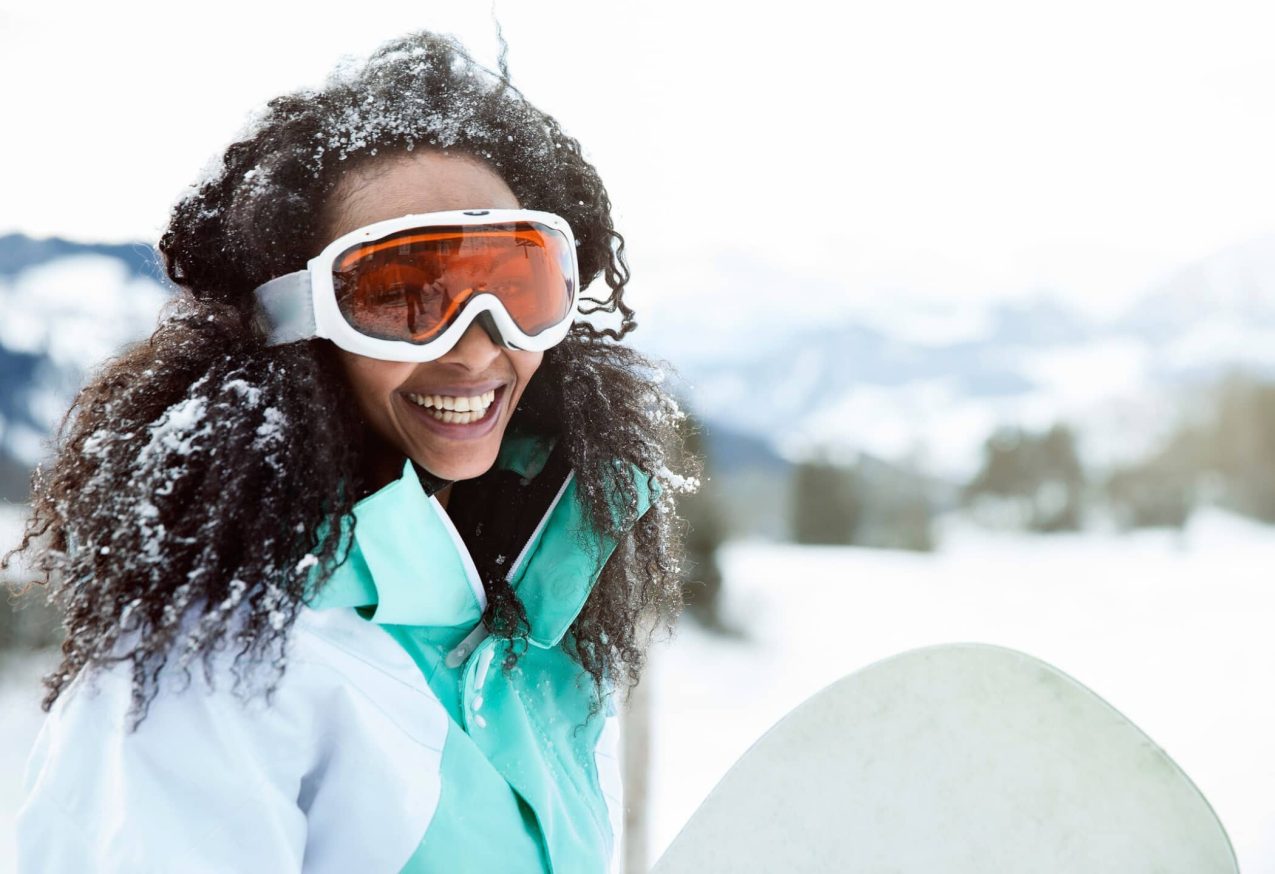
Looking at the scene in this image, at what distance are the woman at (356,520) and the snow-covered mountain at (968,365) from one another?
845cm

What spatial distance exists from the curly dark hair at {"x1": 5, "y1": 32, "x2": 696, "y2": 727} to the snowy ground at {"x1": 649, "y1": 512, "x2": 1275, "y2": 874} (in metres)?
4.12

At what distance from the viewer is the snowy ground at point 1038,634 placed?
6.26 metres

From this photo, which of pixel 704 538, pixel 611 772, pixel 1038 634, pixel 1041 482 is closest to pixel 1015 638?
pixel 1038 634

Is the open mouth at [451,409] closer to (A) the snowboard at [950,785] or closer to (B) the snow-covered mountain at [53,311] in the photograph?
(A) the snowboard at [950,785]

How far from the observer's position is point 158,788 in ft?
2.81

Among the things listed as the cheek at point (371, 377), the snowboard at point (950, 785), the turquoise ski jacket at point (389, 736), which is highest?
the cheek at point (371, 377)

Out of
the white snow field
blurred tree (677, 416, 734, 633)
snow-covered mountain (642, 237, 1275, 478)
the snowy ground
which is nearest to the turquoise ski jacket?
the white snow field

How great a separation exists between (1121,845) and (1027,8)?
1984 centimetres

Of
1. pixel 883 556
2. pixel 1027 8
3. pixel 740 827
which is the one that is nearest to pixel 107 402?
pixel 740 827

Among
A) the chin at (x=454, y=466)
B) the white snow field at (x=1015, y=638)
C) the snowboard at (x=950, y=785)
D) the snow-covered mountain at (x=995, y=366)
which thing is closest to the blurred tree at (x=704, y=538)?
the white snow field at (x=1015, y=638)

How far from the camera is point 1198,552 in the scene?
12.0 metres

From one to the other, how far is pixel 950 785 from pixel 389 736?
3.28 ft

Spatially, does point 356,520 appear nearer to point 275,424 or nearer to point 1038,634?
point 275,424

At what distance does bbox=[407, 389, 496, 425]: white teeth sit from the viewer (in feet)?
3.89
